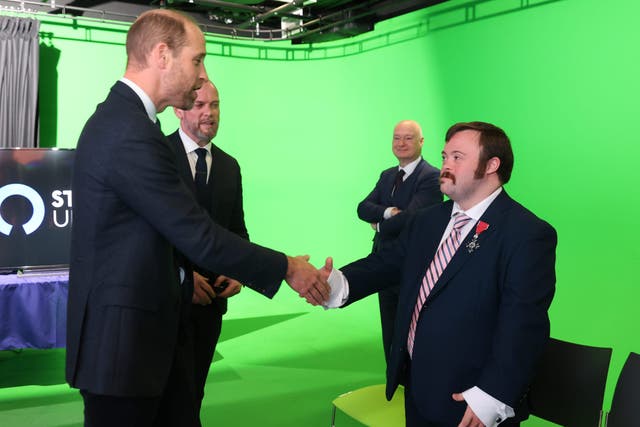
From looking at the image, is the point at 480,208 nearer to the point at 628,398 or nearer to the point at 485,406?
the point at 485,406

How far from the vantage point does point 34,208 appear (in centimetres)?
496

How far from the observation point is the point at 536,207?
17.1 feet

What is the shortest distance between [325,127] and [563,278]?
3.62 metres

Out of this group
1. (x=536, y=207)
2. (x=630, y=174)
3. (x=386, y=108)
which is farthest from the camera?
(x=386, y=108)

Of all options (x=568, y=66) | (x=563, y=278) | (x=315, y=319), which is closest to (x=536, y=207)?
(x=563, y=278)

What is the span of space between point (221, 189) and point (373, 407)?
131 centimetres

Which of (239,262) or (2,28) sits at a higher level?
(2,28)

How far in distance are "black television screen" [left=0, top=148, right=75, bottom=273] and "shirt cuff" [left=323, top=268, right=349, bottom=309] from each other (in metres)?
3.19

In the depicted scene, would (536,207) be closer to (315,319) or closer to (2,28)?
(315,319)

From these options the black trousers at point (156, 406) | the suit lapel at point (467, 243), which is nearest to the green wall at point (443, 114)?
the suit lapel at point (467, 243)

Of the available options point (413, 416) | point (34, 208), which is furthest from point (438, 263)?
point (34, 208)

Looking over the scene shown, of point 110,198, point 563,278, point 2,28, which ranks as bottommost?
point 563,278

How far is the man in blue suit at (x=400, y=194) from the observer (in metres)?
4.46

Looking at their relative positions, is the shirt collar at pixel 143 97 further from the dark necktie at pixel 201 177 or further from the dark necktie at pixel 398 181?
the dark necktie at pixel 398 181
